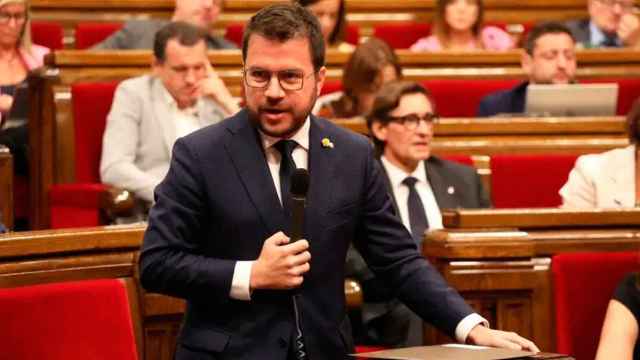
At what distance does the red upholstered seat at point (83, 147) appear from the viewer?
2998mm

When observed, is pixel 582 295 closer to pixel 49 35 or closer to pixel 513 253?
pixel 513 253

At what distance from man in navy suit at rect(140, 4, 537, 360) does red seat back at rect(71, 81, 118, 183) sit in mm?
1649

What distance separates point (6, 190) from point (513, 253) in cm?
108

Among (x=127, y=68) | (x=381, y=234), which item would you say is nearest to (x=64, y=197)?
(x=127, y=68)

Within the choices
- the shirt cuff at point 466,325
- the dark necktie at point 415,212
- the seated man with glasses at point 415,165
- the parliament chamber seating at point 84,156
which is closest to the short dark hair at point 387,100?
the seated man with glasses at point 415,165

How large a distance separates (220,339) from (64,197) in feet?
5.14

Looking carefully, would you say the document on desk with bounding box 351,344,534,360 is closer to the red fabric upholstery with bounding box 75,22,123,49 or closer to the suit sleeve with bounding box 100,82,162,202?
the suit sleeve with bounding box 100,82,162,202

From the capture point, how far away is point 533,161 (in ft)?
9.60

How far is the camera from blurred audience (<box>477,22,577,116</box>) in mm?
3464

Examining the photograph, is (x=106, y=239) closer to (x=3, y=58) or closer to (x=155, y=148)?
(x=155, y=148)

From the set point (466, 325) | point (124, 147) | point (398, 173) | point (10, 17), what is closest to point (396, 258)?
point (466, 325)

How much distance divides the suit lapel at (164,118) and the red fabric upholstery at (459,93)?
0.78 metres

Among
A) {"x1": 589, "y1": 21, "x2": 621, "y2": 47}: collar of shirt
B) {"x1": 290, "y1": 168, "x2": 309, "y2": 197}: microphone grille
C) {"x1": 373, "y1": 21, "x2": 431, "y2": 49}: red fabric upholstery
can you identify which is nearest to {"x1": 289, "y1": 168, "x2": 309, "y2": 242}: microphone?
{"x1": 290, "y1": 168, "x2": 309, "y2": 197}: microphone grille

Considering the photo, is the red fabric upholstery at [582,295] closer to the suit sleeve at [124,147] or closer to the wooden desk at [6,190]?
the wooden desk at [6,190]
